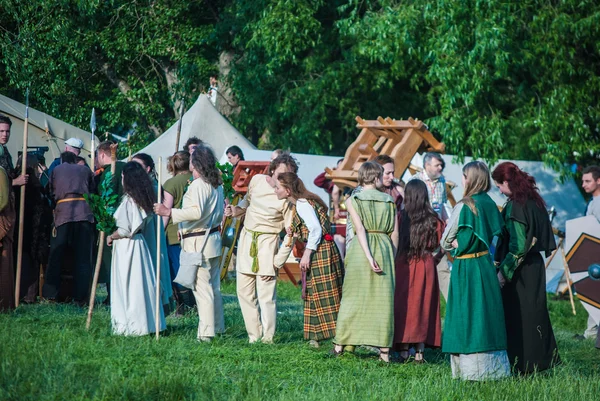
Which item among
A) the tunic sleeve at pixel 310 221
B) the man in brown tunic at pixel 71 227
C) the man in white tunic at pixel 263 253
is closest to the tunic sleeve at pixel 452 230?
the tunic sleeve at pixel 310 221

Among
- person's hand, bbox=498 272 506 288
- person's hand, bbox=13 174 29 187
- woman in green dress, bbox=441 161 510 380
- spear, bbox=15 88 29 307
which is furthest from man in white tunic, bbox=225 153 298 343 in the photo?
person's hand, bbox=13 174 29 187

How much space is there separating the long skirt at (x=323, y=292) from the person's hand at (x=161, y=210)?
136 centimetres

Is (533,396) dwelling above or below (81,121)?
below

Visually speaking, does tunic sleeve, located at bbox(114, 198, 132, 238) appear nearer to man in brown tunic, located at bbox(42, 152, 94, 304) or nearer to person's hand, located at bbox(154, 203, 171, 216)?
person's hand, located at bbox(154, 203, 171, 216)

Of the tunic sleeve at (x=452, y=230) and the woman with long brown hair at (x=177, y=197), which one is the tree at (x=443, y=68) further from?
the tunic sleeve at (x=452, y=230)

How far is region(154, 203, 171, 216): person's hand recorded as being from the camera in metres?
8.47

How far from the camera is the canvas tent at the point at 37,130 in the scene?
50.4 ft

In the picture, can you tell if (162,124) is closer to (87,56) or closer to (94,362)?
(87,56)

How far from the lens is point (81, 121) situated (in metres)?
21.2

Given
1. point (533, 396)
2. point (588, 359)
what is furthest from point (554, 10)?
point (533, 396)

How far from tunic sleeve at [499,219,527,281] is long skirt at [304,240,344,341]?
1664 millimetres

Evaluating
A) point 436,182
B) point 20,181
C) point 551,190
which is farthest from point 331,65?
point 20,181

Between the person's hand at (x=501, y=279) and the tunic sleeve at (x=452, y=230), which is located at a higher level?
the tunic sleeve at (x=452, y=230)

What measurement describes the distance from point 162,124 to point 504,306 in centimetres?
1546
